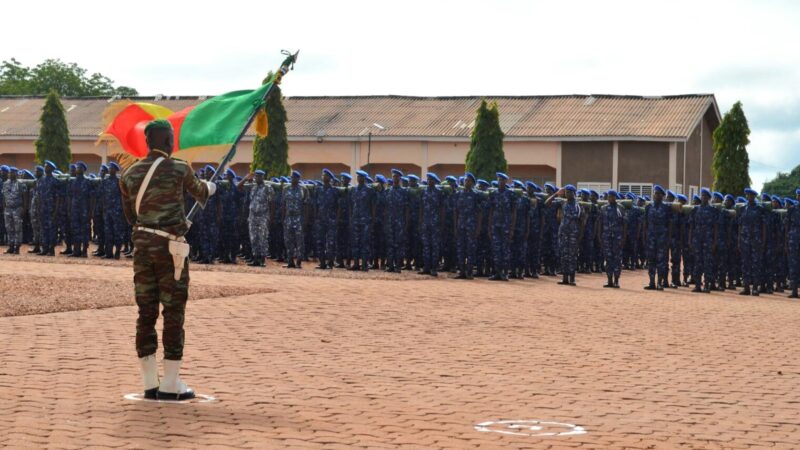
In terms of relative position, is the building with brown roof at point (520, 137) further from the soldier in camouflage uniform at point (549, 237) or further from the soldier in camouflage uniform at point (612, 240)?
the soldier in camouflage uniform at point (612, 240)

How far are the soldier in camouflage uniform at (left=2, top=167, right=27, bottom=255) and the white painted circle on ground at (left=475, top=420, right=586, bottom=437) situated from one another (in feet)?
66.1

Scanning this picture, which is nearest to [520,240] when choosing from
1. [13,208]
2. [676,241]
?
[676,241]

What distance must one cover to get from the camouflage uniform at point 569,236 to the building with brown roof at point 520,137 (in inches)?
894

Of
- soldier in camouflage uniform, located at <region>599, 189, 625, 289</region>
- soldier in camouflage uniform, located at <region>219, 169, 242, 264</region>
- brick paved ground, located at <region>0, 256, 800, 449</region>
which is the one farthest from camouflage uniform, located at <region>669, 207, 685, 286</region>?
soldier in camouflage uniform, located at <region>219, 169, 242, 264</region>

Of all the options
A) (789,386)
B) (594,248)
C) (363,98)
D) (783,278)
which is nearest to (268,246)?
(594,248)

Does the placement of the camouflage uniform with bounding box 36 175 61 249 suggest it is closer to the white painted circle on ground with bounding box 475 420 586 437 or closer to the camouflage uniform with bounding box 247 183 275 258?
the camouflage uniform with bounding box 247 183 275 258

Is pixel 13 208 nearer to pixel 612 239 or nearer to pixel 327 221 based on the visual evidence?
pixel 327 221

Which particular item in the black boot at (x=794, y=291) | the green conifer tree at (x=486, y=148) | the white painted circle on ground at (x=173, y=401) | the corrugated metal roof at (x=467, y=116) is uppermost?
the corrugated metal roof at (x=467, y=116)

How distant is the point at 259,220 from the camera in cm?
2442

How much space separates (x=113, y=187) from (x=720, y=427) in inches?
730

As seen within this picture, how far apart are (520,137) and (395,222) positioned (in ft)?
78.9

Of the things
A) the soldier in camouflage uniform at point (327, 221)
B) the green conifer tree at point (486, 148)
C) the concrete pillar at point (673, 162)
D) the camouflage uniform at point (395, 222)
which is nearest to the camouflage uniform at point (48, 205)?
the soldier in camouflage uniform at point (327, 221)

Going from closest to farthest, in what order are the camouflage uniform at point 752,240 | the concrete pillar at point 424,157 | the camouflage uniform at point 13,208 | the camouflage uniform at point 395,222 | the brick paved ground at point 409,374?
the brick paved ground at point 409,374 < the camouflage uniform at point 752,240 < the camouflage uniform at point 395,222 < the camouflage uniform at point 13,208 < the concrete pillar at point 424,157

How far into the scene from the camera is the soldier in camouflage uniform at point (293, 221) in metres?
24.2
